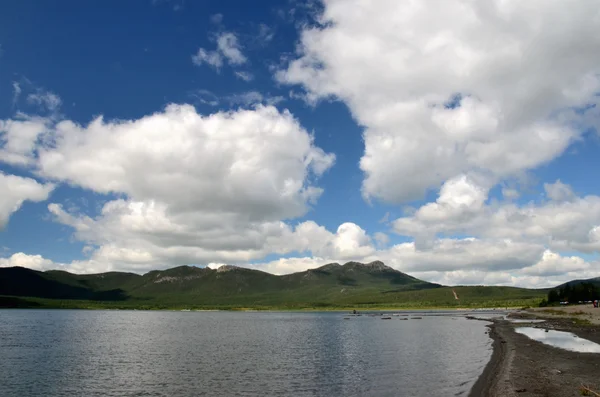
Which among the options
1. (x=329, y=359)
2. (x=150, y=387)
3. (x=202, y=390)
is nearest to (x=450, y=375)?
(x=329, y=359)

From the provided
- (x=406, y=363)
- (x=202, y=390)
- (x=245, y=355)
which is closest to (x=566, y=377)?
(x=406, y=363)

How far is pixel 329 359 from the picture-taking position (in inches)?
2926

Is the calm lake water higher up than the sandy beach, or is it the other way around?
the sandy beach

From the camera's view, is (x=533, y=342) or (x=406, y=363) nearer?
(x=406, y=363)

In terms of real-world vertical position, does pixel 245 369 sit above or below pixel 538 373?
below

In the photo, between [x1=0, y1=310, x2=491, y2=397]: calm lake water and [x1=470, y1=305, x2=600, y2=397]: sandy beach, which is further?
[x1=0, y1=310, x2=491, y2=397]: calm lake water

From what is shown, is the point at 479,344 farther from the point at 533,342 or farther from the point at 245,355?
the point at 245,355

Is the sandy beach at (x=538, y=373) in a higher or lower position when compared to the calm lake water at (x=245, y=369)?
higher

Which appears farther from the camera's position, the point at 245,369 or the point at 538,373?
the point at 245,369

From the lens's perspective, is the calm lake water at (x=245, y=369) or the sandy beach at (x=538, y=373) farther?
the calm lake water at (x=245, y=369)

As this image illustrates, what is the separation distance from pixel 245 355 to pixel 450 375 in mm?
39485

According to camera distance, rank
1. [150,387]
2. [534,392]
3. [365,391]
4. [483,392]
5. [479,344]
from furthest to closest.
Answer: [479,344] < [150,387] < [365,391] < [483,392] < [534,392]

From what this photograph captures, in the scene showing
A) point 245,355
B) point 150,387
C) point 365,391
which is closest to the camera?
point 365,391

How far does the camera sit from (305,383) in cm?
5288
